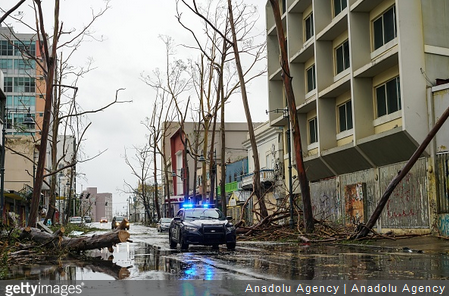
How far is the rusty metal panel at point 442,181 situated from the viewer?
23.8 meters

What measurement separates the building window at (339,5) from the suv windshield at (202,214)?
51.3 ft

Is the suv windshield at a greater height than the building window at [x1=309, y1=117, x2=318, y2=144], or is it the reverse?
the building window at [x1=309, y1=117, x2=318, y2=144]

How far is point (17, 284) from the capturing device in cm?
1062

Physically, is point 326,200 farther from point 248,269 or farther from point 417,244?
point 248,269

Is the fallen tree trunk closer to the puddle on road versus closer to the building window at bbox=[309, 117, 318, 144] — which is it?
the puddle on road

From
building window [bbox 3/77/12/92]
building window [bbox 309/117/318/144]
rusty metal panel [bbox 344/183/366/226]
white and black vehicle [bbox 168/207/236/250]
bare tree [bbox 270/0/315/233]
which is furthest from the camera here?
building window [bbox 3/77/12/92]

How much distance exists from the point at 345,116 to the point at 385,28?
22.3 feet

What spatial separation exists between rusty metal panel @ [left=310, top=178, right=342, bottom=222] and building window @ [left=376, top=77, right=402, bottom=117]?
7189 mm

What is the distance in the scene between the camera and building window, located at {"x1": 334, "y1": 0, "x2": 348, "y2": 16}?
108ft

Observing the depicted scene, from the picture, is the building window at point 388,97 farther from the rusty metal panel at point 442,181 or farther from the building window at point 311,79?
the building window at point 311,79

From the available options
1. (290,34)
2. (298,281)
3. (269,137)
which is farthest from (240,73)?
(298,281)

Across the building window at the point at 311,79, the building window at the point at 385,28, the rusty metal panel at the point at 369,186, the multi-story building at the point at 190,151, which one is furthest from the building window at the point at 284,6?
the multi-story building at the point at 190,151

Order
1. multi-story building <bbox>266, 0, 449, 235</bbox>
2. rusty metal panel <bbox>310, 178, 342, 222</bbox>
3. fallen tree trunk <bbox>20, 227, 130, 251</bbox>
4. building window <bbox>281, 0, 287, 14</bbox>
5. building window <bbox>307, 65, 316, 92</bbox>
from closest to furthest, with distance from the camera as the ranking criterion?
1. fallen tree trunk <bbox>20, 227, 130, 251</bbox>
2. multi-story building <bbox>266, 0, 449, 235</bbox>
3. rusty metal panel <bbox>310, 178, 342, 222</bbox>
4. building window <bbox>307, 65, 316, 92</bbox>
5. building window <bbox>281, 0, 287, 14</bbox>

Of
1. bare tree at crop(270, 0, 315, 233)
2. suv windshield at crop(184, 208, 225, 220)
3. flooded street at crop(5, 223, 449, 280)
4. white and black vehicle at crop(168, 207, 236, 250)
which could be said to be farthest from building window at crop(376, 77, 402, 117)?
flooded street at crop(5, 223, 449, 280)
